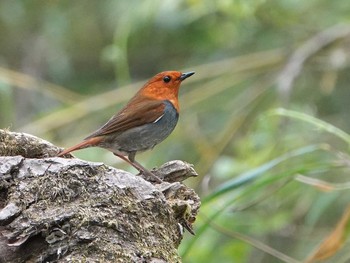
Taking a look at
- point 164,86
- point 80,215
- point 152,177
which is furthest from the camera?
point 164,86

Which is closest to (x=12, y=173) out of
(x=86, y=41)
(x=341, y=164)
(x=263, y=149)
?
(x=341, y=164)

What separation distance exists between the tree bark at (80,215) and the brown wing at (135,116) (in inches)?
49.5

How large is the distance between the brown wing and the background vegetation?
41cm

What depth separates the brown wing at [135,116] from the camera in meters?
4.79

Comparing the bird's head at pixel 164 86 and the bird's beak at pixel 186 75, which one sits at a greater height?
the bird's beak at pixel 186 75

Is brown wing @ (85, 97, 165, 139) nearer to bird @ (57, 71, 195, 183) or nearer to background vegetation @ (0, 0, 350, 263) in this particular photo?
bird @ (57, 71, 195, 183)

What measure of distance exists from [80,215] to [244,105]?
9.57ft

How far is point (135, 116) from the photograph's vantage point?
4.92m

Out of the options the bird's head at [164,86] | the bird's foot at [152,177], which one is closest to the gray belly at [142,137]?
the bird's head at [164,86]

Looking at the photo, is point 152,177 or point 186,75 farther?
point 186,75

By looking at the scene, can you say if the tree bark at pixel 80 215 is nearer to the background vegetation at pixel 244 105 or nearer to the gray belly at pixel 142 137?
the gray belly at pixel 142 137

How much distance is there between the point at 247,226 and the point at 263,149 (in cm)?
45

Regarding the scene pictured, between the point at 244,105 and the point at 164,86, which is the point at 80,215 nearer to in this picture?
the point at 164,86

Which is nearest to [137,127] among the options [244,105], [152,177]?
[152,177]
